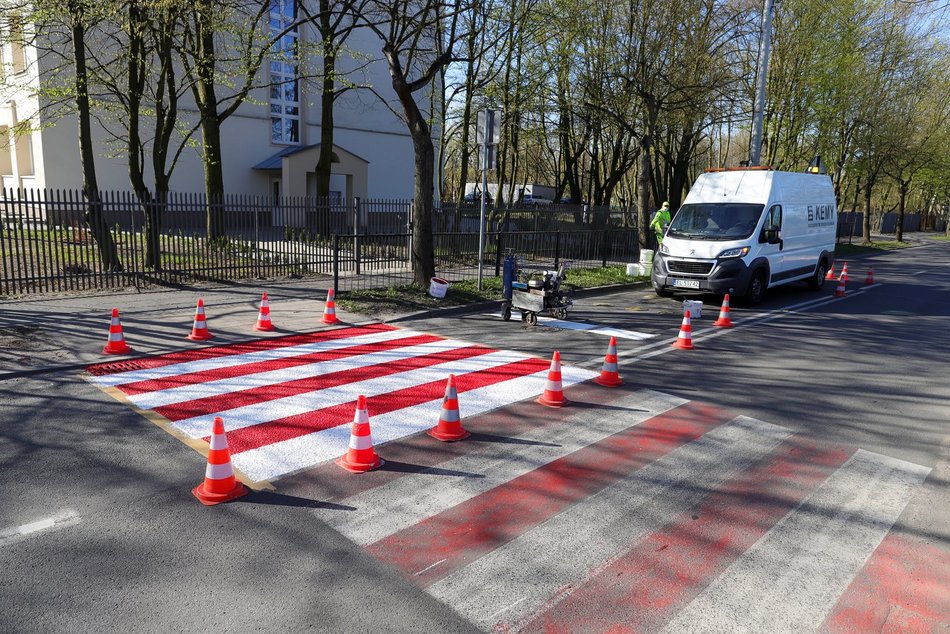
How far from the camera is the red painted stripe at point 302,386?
20.5 feet

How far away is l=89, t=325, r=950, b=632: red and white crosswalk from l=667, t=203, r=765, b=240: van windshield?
7.65m

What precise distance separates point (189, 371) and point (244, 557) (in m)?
4.49

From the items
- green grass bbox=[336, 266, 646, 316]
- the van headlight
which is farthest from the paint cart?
the van headlight

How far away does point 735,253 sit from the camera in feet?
42.9

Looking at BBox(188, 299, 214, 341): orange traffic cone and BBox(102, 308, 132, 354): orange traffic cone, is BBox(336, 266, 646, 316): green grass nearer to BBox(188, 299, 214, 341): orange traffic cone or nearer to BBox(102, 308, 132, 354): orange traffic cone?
BBox(188, 299, 214, 341): orange traffic cone

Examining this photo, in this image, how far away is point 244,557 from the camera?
12.3 ft

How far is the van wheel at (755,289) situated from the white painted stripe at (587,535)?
833 cm

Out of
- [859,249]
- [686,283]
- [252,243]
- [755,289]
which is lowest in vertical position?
[755,289]

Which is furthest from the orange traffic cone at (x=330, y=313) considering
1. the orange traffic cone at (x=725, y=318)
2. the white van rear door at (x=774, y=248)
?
the white van rear door at (x=774, y=248)

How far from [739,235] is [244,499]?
11.8 m

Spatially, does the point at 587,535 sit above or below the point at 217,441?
below

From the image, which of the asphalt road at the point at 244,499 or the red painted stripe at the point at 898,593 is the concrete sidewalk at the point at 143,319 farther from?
the red painted stripe at the point at 898,593

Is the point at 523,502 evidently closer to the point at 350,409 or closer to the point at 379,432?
the point at 379,432

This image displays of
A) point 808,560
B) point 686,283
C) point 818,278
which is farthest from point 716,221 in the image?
point 808,560
